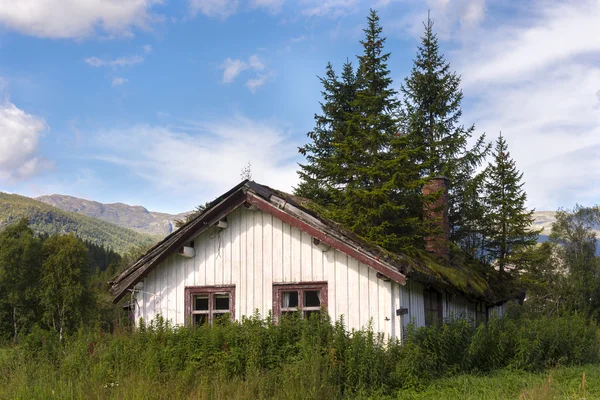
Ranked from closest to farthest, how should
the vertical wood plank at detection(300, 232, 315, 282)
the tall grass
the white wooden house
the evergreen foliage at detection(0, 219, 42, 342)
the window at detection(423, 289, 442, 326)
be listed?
1. the tall grass
2. the white wooden house
3. the vertical wood plank at detection(300, 232, 315, 282)
4. the window at detection(423, 289, 442, 326)
5. the evergreen foliage at detection(0, 219, 42, 342)

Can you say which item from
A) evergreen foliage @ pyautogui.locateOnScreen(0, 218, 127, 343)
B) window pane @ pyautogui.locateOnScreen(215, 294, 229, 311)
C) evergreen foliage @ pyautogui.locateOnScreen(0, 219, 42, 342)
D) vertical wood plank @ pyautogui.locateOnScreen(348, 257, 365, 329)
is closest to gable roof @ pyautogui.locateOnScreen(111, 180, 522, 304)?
vertical wood plank @ pyautogui.locateOnScreen(348, 257, 365, 329)

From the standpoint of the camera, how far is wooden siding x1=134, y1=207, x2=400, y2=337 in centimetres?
1323

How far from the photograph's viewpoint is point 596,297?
47469mm

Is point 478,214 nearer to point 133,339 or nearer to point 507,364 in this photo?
point 507,364

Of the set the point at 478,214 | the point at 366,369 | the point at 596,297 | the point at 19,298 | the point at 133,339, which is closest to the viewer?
the point at 366,369

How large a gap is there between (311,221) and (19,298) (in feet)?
174

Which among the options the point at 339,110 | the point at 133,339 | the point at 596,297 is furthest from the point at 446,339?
the point at 596,297

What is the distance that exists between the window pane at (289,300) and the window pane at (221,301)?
5.08ft

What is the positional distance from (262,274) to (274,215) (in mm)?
1515

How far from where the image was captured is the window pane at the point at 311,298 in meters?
13.9

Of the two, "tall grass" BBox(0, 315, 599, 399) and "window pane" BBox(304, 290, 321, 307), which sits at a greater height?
"window pane" BBox(304, 290, 321, 307)

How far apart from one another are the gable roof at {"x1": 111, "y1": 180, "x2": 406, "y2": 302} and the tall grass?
1.50 meters

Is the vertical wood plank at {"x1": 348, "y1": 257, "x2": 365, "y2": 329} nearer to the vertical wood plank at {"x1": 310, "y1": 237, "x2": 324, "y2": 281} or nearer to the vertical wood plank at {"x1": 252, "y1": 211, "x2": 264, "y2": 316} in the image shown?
the vertical wood plank at {"x1": 310, "y1": 237, "x2": 324, "y2": 281}

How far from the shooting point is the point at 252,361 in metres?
11.3
